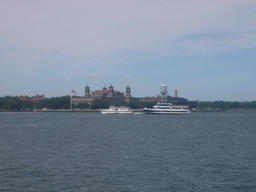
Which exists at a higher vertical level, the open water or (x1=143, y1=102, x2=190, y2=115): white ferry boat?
(x1=143, y1=102, x2=190, y2=115): white ferry boat

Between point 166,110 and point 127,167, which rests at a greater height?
point 166,110

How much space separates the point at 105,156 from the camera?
32062mm

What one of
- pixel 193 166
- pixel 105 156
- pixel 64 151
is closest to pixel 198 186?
pixel 193 166

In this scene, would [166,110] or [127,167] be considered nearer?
[127,167]

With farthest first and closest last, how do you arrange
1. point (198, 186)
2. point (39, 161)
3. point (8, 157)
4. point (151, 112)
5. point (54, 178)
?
point (151, 112)
point (8, 157)
point (39, 161)
point (54, 178)
point (198, 186)

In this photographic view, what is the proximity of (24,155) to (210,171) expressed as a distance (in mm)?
17257

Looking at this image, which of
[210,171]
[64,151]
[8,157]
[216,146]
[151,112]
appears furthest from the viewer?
[151,112]

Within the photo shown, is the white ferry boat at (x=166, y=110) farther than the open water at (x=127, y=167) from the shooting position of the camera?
Yes

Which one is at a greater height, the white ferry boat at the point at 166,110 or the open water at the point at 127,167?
the white ferry boat at the point at 166,110

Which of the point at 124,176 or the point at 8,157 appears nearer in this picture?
the point at 124,176

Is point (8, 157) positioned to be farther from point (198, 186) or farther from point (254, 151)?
point (254, 151)

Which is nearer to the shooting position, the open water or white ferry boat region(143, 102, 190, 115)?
the open water

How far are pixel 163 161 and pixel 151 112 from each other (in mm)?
121799

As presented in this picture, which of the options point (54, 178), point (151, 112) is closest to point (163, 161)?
point (54, 178)
